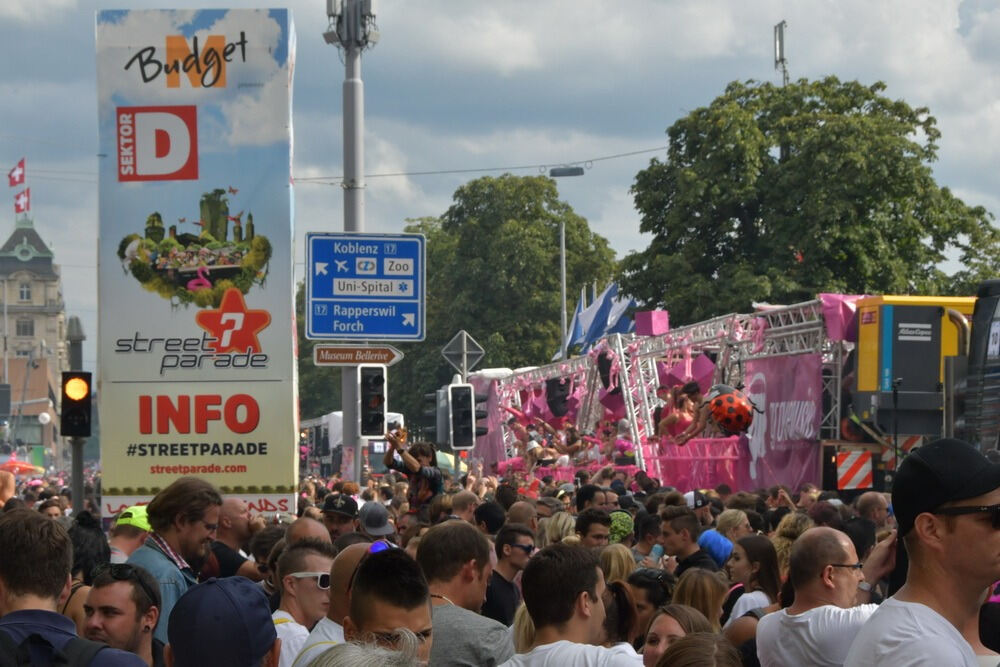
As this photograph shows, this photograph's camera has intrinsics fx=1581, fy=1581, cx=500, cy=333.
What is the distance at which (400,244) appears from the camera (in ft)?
59.7

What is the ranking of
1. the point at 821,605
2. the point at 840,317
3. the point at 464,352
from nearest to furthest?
the point at 821,605 → the point at 840,317 → the point at 464,352

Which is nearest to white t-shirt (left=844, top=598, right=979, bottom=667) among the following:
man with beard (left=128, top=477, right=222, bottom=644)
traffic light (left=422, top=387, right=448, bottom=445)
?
A: man with beard (left=128, top=477, right=222, bottom=644)

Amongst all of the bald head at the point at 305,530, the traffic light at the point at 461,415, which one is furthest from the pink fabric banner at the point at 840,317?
the bald head at the point at 305,530

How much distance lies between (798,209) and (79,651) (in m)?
40.7

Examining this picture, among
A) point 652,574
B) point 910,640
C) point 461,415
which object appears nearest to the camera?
point 910,640

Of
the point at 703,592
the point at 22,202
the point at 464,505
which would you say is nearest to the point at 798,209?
the point at 464,505

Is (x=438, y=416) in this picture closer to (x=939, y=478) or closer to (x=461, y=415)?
(x=461, y=415)

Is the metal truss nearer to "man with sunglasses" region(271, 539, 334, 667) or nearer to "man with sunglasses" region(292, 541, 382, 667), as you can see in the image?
"man with sunglasses" region(271, 539, 334, 667)

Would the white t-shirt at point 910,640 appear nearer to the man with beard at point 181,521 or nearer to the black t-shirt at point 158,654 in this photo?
the black t-shirt at point 158,654

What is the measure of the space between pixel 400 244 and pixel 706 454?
7.87 m

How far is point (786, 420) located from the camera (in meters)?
22.5

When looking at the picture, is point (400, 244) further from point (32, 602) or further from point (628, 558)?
point (32, 602)

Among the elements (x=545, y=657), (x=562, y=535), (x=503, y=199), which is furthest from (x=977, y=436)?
(x=503, y=199)

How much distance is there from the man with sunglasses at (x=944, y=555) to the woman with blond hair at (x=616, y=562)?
13.5ft
